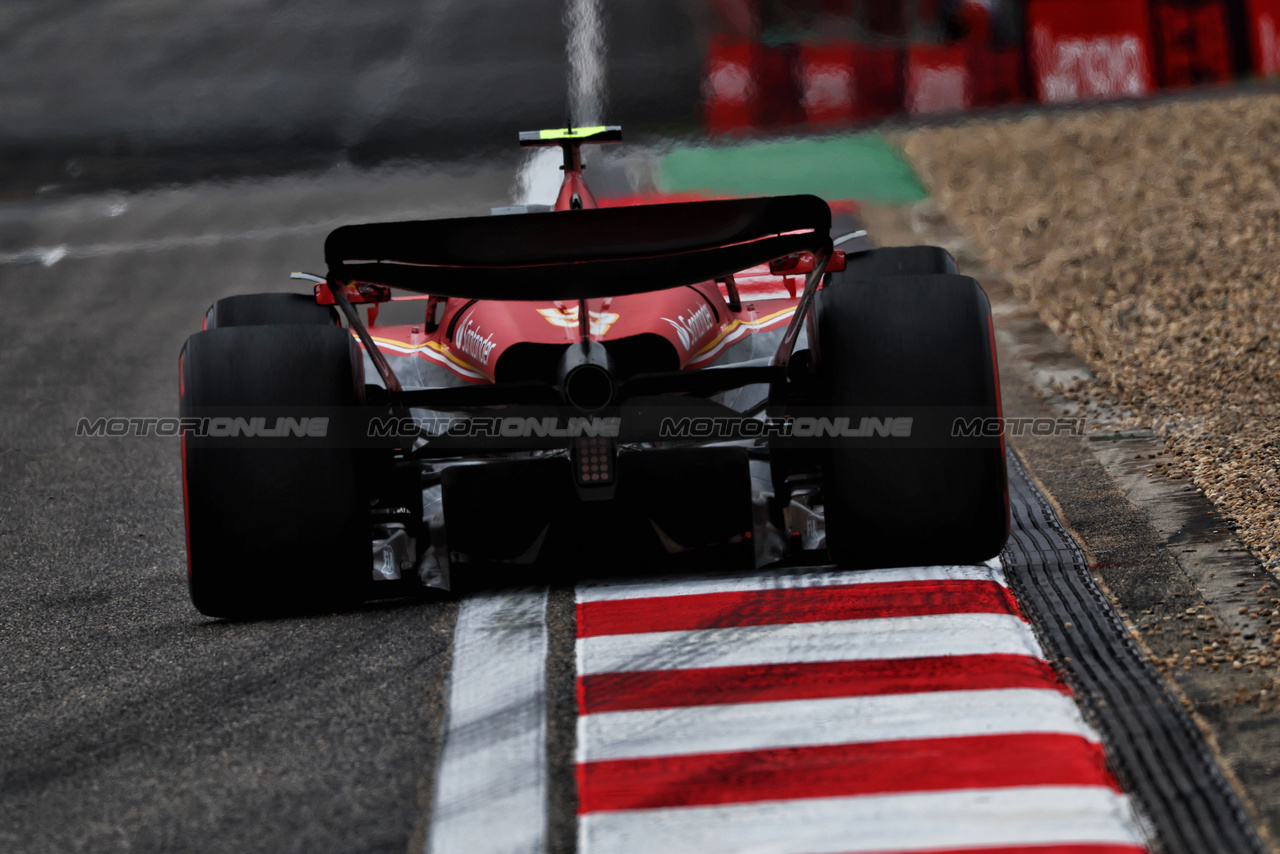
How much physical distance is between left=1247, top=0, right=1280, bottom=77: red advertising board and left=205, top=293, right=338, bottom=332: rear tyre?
10.4 meters

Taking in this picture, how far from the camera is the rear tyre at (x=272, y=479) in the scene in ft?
12.6

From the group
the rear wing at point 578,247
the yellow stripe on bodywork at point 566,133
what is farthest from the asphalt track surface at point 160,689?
the yellow stripe on bodywork at point 566,133

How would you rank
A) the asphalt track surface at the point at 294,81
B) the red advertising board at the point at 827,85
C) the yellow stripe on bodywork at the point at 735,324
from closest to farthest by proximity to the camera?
the yellow stripe on bodywork at the point at 735,324 < the asphalt track surface at the point at 294,81 < the red advertising board at the point at 827,85

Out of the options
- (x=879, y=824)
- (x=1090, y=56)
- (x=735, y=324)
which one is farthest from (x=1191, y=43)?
(x=879, y=824)

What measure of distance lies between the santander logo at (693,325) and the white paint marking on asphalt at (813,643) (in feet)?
3.13

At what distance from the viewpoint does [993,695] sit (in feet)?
10.5

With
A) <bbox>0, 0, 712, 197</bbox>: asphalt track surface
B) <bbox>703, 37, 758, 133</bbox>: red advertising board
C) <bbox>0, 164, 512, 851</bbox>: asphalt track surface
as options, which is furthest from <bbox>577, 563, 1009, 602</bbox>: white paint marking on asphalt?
<bbox>703, 37, 758, 133</bbox>: red advertising board

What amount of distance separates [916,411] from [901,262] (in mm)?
1364

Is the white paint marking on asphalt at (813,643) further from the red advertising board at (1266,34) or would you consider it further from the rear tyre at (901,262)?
the red advertising board at (1266,34)

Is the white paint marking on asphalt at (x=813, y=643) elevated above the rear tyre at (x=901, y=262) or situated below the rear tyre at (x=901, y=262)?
below

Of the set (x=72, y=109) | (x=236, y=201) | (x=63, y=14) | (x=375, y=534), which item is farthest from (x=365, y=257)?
(x=63, y=14)

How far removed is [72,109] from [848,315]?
1437 cm

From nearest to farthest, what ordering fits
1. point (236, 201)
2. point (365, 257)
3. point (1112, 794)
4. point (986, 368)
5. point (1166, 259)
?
point (1112, 794), point (365, 257), point (986, 368), point (1166, 259), point (236, 201)

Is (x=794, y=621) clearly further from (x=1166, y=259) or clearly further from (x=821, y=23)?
(x=821, y=23)
